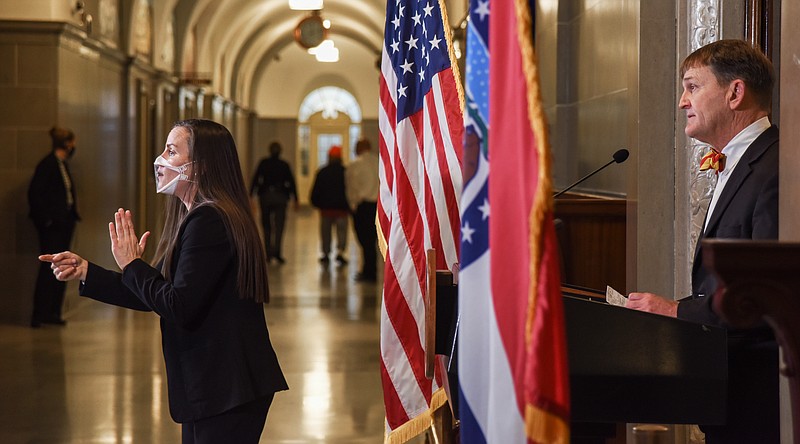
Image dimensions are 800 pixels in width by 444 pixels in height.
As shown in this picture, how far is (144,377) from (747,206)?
17.8ft

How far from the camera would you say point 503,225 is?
2172 millimetres

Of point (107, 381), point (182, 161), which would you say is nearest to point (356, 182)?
point (107, 381)

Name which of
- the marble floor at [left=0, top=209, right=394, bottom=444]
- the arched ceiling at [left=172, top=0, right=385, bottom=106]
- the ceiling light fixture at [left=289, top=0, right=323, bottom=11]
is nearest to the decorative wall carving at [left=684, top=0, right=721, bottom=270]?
the marble floor at [left=0, top=209, right=394, bottom=444]

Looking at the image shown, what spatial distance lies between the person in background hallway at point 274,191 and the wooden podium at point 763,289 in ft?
45.3

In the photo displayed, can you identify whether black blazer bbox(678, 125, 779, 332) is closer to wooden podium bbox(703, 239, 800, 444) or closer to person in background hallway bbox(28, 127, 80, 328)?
wooden podium bbox(703, 239, 800, 444)

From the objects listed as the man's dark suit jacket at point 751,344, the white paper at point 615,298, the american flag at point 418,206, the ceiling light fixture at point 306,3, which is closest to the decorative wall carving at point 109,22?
the ceiling light fixture at point 306,3

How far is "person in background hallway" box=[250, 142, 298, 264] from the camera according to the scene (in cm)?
1565

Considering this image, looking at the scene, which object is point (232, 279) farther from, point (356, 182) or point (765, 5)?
point (356, 182)

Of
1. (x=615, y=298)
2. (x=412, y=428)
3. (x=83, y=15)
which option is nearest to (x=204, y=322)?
(x=615, y=298)

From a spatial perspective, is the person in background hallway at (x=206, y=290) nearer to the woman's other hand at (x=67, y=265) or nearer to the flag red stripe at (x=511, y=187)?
the woman's other hand at (x=67, y=265)

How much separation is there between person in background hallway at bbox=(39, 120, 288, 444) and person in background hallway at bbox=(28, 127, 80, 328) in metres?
6.55

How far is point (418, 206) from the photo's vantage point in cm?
487

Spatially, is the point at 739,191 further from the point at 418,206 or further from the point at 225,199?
the point at 418,206

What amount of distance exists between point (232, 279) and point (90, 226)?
901 centimetres
